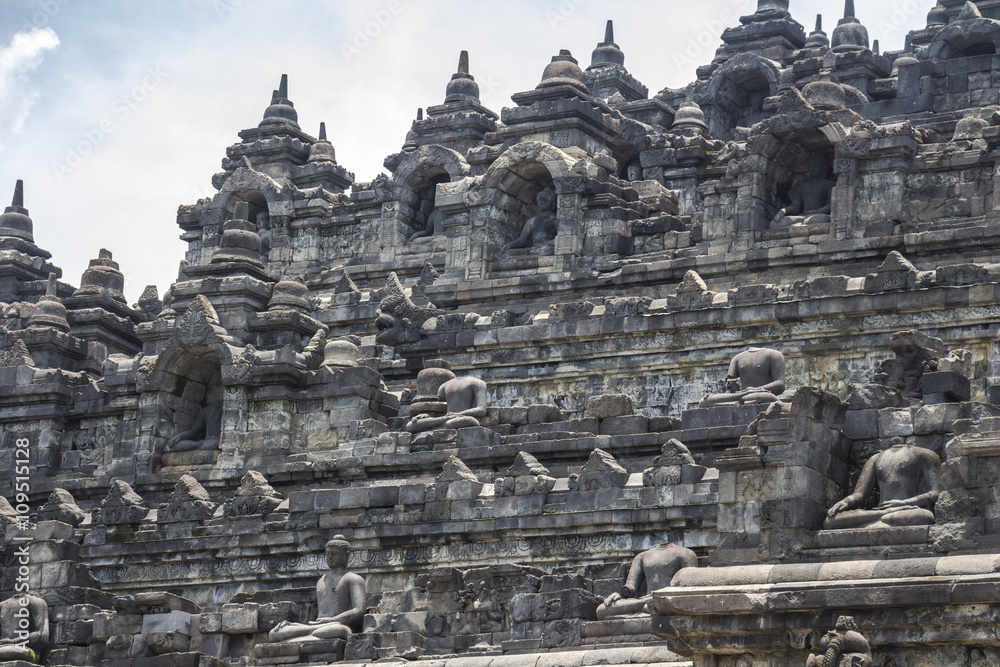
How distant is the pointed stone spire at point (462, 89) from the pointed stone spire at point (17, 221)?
1262 centimetres

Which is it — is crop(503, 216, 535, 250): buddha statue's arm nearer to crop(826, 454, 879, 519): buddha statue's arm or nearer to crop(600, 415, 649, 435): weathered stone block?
crop(600, 415, 649, 435): weathered stone block

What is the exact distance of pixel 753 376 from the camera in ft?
111

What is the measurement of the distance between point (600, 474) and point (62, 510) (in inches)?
488

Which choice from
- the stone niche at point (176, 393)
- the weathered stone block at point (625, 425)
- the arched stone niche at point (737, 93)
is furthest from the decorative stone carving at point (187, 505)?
the arched stone niche at point (737, 93)

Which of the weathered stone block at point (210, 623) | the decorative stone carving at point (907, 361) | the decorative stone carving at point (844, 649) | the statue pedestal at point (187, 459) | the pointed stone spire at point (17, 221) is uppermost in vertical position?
the pointed stone spire at point (17, 221)

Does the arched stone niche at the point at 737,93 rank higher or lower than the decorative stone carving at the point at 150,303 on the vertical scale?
higher

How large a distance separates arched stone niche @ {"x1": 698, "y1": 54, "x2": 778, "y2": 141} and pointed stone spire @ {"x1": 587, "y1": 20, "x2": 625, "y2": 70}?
17.6ft

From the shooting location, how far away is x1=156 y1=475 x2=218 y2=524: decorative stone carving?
1471 inches

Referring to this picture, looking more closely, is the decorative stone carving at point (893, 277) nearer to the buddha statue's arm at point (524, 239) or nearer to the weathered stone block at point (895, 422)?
the weathered stone block at point (895, 422)

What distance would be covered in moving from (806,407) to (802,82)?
27.3m

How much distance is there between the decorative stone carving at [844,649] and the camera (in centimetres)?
2223

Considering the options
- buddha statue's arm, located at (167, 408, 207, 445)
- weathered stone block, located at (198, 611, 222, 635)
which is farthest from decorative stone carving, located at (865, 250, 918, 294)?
buddha statue's arm, located at (167, 408, 207, 445)

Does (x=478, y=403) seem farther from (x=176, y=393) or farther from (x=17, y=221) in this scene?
(x=17, y=221)

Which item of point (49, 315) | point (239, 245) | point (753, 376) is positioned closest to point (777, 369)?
point (753, 376)
